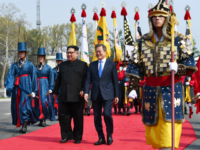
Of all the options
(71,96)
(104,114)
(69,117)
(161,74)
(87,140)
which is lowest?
(87,140)

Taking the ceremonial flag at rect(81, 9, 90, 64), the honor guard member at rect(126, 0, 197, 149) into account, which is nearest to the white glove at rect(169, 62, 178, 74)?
the honor guard member at rect(126, 0, 197, 149)

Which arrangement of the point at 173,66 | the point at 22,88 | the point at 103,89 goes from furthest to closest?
1. the point at 22,88
2. the point at 103,89
3. the point at 173,66

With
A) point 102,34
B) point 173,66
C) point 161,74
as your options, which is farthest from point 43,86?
point 173,66

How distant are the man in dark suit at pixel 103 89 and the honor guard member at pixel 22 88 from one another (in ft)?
8.11

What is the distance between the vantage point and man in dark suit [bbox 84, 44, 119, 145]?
20.5 ft

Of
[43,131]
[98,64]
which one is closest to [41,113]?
[43,131]

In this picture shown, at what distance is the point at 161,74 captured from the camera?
429cm

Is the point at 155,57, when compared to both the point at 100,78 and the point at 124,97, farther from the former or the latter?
the point at 124,97

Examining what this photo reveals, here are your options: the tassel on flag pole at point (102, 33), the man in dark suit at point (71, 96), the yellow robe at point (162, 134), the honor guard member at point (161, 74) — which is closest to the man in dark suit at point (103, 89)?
the man in dark suit at point (71, 96)

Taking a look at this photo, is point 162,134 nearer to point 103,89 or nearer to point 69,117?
point 103,89

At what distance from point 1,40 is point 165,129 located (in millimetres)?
42311

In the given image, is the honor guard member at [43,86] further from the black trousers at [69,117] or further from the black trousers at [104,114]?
the black trousers at [104,114]

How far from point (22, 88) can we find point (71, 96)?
90.1 inches

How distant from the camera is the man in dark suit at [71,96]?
21.5 feet
